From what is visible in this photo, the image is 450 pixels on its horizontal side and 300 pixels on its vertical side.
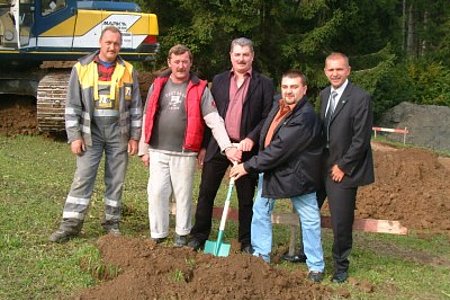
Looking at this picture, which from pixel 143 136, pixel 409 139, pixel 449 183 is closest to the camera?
pixel 143 136

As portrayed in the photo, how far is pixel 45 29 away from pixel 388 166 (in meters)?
6.14

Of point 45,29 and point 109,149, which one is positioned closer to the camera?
point 109,149

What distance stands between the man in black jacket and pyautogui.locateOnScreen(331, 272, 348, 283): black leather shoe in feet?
0.37

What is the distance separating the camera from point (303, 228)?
18.0ft

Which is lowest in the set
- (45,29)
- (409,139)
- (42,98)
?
(409,139)

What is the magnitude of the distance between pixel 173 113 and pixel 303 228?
4.49ft

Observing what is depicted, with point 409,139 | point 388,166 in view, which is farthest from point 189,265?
point 409,139

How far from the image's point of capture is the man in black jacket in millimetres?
5258

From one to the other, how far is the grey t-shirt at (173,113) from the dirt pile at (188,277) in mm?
881

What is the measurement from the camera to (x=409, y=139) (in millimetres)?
18953

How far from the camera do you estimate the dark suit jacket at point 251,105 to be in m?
5.69

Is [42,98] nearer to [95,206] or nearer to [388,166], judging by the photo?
[95,206]

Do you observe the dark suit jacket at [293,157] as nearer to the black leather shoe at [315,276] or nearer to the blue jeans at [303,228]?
the blue jeans at [303,228]

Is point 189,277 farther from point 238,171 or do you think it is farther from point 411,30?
point 411,30
